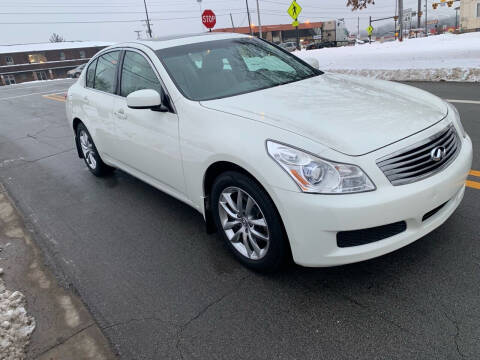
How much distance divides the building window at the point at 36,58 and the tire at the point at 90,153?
6732 centimetres

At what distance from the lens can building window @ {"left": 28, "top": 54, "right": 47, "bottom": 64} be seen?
2466 inches

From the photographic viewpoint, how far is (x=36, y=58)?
63125 mm

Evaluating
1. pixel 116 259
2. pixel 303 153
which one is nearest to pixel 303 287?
pixel 303 153

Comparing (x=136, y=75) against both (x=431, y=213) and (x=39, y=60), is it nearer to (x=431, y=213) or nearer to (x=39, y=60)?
(x=431, y=213)

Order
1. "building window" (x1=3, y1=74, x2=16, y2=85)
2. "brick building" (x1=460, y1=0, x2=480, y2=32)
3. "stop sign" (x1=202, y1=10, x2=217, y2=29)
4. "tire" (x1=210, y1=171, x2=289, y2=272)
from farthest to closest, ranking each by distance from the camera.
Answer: "building window" (x1=3, y1=74, x2=16, y2=85) → "brick building" (x1=460, y1=0, x2=480, y2=32) → "stop sign" (x1=202, y1=10, x2=217, y2=29) → "tire" (x1=210, y1=171, x2=289, y2=272)

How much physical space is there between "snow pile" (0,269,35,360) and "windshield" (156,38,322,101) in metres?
1.97

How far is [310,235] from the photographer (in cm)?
233

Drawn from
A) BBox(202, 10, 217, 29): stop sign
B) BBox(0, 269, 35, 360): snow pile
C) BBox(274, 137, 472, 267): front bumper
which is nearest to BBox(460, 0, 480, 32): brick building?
BBox(202, 10, 217, 29): stop sign

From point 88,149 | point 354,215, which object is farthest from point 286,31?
point 354,215

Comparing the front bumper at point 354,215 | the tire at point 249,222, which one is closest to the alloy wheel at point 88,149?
the tire at point 249,222

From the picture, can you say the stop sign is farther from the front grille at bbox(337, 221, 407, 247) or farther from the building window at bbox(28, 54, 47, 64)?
the building window at bbox(28, 54, 47, 64)

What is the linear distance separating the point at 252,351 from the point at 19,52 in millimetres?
71330

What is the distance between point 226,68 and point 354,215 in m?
1.96

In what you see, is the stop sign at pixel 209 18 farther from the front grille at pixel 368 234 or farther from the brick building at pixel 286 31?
the brick building at pixel 286 31
